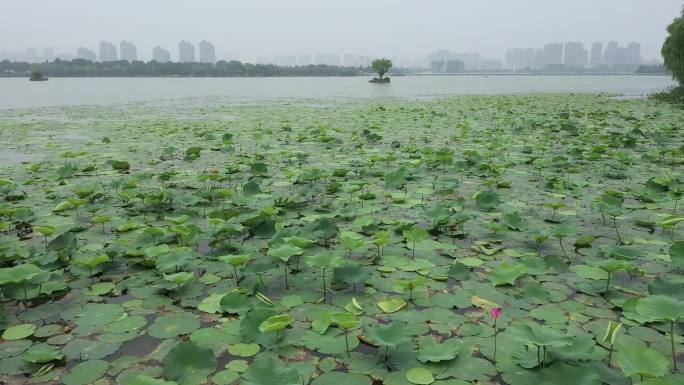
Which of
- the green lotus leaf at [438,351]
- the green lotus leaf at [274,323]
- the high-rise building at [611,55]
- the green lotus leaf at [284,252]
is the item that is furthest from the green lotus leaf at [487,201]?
the high-rise building at [611,55]

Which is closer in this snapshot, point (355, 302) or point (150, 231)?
point (355, 302)

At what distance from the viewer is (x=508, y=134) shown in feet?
25.7

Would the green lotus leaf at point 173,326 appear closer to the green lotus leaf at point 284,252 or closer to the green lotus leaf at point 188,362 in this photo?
the green lotus leaf at point 188,362

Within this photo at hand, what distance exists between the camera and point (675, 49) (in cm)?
1427

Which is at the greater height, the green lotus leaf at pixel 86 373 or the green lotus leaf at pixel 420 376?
the green lotus leaf at pixel 420 376

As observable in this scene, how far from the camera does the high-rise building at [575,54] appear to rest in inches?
5468

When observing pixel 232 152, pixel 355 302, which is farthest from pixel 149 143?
pixel 355 302

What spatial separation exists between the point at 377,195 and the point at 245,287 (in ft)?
6.17

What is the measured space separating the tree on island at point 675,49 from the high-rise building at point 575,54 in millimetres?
137260

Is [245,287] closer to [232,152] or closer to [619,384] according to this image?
[619,384]

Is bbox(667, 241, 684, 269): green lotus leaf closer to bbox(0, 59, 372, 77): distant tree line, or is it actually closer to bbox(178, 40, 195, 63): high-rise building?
bbox(0, 59, 372, 77): distant tree line

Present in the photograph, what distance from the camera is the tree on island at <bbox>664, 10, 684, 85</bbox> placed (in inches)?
556

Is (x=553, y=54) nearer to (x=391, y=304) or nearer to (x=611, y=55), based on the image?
(x=611, y=55)

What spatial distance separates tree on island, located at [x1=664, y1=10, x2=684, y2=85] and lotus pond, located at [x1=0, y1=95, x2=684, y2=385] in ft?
37.2
